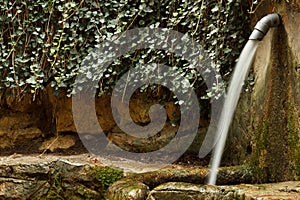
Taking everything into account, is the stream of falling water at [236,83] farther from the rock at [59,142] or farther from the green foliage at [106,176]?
the rock at [59,142]

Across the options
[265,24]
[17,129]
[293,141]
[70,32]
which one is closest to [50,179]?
[17,129]

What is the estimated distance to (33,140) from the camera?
397 cm

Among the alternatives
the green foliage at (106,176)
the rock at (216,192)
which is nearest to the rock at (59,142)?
the green foliage at (106,176)

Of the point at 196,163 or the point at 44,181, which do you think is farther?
the point at 196,163

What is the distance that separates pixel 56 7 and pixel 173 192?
225 cm

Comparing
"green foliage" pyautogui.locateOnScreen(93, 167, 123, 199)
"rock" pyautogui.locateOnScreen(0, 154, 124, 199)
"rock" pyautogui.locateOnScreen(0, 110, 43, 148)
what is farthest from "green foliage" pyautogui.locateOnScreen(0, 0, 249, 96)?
"green foliage" pyautogui.locateOnScreen(93, 167, 123, 199)

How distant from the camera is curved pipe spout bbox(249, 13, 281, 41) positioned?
2.49 meters

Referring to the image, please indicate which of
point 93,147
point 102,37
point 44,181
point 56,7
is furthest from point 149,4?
point 44,181

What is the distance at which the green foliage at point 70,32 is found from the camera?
338cm

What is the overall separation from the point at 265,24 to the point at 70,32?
1.79m

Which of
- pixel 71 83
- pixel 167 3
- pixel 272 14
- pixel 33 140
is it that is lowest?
pixel 33 140

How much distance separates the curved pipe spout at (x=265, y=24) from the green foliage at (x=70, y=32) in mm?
683

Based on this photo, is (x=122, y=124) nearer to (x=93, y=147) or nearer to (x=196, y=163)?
(x=93, y=147)

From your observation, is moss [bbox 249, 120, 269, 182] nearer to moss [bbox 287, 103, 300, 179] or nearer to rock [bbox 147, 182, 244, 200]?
moss [bbox 287, 103, 300, 179]
